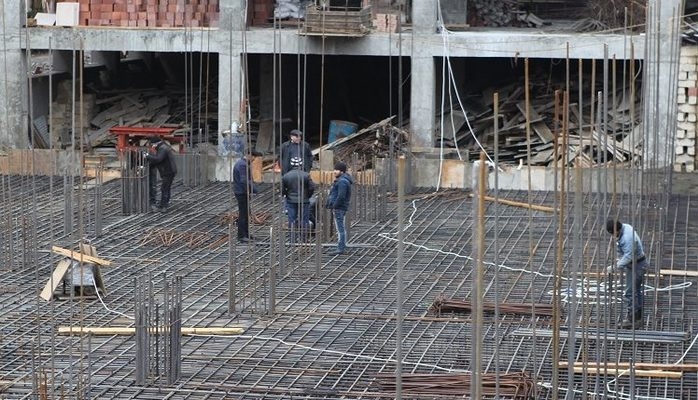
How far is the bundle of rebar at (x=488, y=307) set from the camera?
13328mm

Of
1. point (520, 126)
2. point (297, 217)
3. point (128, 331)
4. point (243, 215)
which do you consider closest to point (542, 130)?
point (520, 126)

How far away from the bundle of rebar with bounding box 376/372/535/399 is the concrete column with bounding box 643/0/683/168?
5283 mm

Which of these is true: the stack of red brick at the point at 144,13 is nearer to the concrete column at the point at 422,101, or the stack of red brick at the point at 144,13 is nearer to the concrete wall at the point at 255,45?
the concrete wall at the point at 255,45

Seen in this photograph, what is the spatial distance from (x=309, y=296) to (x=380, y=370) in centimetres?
285

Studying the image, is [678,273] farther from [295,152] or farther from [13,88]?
[13,88]

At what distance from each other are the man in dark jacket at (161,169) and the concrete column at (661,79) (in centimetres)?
571

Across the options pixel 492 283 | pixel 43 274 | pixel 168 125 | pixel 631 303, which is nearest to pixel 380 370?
pixel 631 303

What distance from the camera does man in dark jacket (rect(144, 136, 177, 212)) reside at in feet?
60.9

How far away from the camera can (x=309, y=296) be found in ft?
46.6

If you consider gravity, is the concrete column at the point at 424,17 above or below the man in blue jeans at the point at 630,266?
above

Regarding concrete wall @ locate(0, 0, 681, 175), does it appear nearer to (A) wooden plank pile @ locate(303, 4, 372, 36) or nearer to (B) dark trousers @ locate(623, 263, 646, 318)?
(A) wooden plank pile @ locate(303, 4, 372, 36)

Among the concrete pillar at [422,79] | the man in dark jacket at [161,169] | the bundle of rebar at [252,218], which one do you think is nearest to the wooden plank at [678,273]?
the bundle of rebar at [252,218]

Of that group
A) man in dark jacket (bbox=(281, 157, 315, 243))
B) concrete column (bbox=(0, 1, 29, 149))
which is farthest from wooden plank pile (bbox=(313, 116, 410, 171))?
man in dark jacket (bbox=(281, 157, 315, 243))

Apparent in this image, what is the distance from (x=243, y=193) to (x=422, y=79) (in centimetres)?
745
